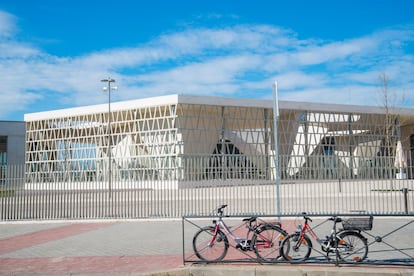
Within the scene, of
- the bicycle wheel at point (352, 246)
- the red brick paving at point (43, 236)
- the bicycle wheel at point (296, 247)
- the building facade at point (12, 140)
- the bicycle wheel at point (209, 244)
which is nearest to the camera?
the bicycle wheel at point (352, 246)

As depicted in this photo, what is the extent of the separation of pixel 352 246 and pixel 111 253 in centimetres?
531

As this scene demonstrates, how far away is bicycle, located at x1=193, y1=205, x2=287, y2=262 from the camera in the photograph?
335 inches

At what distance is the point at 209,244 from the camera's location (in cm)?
866

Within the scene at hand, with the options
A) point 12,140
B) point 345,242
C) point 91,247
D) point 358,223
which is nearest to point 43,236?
point 91,247

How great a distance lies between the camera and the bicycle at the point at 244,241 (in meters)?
8.52

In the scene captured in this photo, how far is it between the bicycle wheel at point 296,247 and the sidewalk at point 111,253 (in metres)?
0.28

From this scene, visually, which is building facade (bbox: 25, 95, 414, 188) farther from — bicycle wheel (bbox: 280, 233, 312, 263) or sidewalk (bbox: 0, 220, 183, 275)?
bicycle wheel (bbox: 280, 233, 312, 263)

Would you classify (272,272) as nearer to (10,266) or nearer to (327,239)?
(327,239)

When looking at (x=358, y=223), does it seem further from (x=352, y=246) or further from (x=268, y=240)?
(x=268, y=240)

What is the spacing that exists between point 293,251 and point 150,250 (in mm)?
3386

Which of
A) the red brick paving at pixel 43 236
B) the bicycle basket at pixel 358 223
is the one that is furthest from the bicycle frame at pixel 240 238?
the red brick paving at pixel 43 236

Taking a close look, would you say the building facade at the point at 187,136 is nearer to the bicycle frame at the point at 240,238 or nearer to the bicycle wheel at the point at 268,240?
the bicycle frame at the point at 240,238

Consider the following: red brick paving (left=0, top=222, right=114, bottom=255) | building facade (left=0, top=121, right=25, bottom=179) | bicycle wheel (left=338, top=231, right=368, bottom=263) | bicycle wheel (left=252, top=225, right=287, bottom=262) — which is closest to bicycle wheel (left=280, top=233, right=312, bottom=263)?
bicycle wheel (left=252, top=225, right=287, bottom=262)

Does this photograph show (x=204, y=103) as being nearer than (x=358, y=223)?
No
